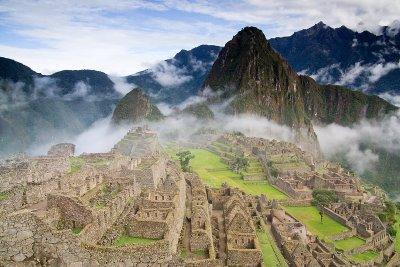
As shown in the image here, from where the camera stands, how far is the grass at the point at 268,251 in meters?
30.9

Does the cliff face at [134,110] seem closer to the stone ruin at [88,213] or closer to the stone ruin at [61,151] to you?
the stone ruin at [61,151]

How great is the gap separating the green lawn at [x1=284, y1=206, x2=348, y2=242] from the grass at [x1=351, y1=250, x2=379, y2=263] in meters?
3.65

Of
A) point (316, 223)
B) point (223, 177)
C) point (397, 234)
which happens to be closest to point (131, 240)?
point (316, 223)

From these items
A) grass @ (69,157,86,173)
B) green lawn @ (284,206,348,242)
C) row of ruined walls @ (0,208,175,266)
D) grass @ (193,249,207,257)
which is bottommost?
green lawn @ (284,206,348,242)

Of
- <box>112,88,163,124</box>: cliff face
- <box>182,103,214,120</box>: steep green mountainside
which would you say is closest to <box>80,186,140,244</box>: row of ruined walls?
<box>112,88,163,124</box>: cliff face

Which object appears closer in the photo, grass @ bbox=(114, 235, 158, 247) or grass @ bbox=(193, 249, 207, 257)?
grass @ bbox=(114, 235, 158, 247)

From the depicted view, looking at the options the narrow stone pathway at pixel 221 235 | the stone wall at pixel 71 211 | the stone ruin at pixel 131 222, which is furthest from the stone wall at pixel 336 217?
the stone wall at pixel 71 211

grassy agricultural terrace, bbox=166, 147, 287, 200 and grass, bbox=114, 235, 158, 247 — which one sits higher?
grass, bbox=114, 235, 158, 247

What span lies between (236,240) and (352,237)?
28877 millimetres

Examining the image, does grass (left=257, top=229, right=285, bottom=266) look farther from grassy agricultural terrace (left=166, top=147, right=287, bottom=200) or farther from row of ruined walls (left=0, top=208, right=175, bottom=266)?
grassy agricultural terrace (left=166, top=147, right=287, bottom=200)

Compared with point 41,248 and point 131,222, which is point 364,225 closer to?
point 131,222

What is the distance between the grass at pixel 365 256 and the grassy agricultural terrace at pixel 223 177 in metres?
18.1

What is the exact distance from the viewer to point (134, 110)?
142 meters

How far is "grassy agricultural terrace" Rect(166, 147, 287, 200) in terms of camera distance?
67562 millimetres
